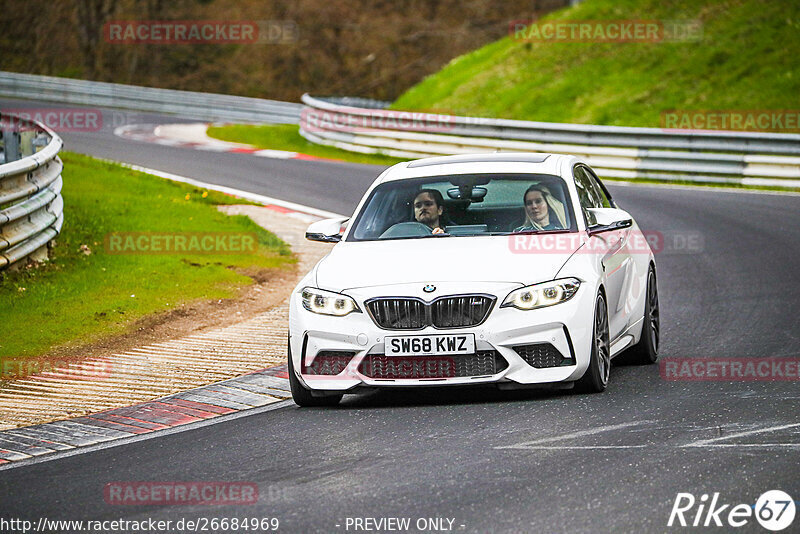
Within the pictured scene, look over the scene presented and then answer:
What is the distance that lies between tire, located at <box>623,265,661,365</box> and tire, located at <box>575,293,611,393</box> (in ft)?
3.45

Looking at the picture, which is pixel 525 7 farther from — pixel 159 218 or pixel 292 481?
pixel 292 481

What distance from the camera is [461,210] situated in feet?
30.2

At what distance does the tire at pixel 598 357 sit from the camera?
7.98m

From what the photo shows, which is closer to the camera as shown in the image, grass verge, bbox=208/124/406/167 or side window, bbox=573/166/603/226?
side window, bbox=573/166/603/226

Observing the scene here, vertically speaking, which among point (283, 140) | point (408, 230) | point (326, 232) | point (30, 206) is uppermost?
point (408, 230)

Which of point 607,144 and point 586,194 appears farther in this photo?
point 607,144

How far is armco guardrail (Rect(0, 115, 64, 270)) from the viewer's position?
11883 millimetres

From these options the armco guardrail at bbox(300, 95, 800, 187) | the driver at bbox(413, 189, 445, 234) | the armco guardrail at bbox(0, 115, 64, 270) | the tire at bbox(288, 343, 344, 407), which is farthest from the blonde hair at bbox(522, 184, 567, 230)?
the armco guardrail at bbox(300, 95, 800, 187)

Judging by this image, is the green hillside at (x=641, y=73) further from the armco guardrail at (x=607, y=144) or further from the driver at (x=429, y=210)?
the driver at (x=429, y=210)

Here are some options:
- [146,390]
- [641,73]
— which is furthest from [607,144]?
[146,390]

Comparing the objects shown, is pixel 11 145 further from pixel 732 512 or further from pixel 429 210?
pixel 732 512

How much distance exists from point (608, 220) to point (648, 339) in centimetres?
106

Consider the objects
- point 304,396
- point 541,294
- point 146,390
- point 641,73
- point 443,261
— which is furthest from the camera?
point 641,73

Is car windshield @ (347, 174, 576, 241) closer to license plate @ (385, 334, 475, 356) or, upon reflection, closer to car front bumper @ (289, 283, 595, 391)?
car front bumper @ (289, 283, 595, 391)
